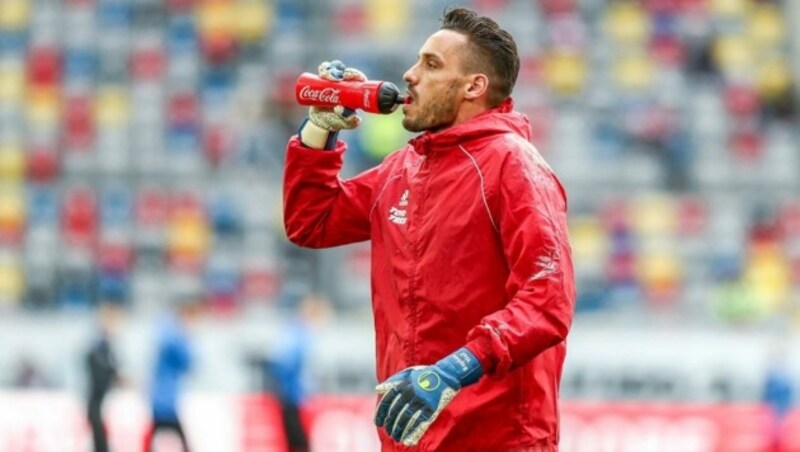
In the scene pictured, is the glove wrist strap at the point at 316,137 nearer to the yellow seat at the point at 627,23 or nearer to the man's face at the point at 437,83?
the man's face at the point at 437,83

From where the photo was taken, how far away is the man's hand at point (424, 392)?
4.89 metres

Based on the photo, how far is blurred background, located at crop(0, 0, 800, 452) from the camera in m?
17.8

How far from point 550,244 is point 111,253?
1541 cm

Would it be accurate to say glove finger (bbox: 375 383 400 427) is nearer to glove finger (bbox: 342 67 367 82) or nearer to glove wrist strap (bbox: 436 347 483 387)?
glove wrist strap (bbox: 436 347 483 387)

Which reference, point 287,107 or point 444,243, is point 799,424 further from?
point 444,243

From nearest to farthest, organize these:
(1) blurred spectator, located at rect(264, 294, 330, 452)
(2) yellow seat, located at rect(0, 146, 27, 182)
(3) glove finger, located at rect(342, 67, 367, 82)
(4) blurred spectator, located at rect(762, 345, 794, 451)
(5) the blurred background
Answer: (3) glove finger, located at rect(342, 67, 367, 82)
(1) blurred spectator, located at rect(264, 294, 330, 452)
(5) the blurred background
(4) blurred spectator, located at rect(762, 345, 794, 451)
(2) yellow seat, located at rect(0, 146, 27, 182)

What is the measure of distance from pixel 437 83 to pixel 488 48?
181mm

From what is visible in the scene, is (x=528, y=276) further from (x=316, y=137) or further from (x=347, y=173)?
(x=347, y=173)

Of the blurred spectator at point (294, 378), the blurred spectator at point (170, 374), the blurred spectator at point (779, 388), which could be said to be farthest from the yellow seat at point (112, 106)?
the blurred spectator at point (779, 388)

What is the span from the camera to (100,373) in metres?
15.6

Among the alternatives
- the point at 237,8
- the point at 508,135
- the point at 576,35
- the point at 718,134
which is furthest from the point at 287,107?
the point at 508,135

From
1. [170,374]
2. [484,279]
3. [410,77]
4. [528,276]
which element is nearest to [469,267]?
[484,279]

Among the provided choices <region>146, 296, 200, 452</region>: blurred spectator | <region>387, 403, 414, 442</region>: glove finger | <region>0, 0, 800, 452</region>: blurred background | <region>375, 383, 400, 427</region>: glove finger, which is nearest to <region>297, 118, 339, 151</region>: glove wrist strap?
<region>375, 383, 400, 427</region>: glove finger

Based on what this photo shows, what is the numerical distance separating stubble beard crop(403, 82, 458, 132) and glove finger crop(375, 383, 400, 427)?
809mm
